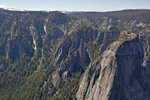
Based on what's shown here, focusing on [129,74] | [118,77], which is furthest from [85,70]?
[129,74]

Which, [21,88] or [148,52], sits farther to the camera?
[21,88]

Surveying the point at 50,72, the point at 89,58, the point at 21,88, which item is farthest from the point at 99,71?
the point at 21,88

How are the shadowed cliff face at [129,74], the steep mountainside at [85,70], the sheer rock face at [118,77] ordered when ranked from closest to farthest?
the sheer rock face at [118,77] < the shadowed cliff face at [129,74] < the steep mountainside at [85,70]

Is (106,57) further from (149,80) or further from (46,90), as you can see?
(46,90)

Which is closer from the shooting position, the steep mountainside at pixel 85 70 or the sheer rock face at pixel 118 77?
the sheer rock face at pixel 118 77

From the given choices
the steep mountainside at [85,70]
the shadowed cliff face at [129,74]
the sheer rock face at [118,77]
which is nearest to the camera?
the sheer rock face at [118,77]

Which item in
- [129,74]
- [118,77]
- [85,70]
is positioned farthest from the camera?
[85,70]

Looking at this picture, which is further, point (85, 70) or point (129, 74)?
point (85, 70)

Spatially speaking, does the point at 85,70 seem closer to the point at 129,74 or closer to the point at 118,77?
the point at 118,77
